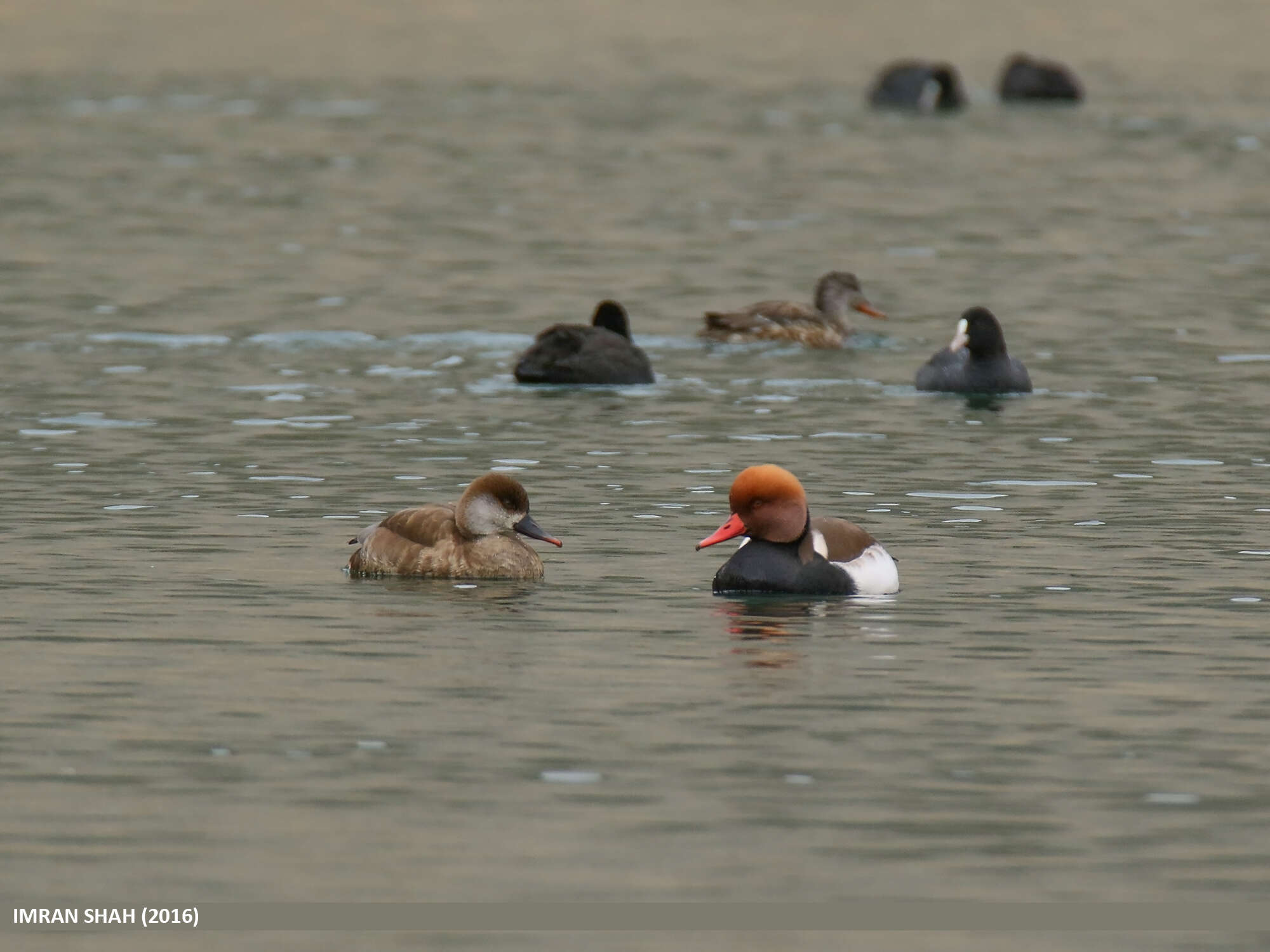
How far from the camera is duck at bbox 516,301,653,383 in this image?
25.6 m

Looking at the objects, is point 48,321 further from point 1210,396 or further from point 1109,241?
point 1109,241

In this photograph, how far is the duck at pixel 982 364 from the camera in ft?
83.8

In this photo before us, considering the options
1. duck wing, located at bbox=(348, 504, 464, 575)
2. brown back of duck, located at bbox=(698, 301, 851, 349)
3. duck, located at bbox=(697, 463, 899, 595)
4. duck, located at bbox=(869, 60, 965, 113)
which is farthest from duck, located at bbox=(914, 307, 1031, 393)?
duck, located at bbox=(869, 60, 965, 113)

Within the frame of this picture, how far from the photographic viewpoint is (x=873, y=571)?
50.8 ft

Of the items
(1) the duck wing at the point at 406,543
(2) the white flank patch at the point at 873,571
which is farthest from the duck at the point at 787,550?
(1) the duck wing at the point at 406,543

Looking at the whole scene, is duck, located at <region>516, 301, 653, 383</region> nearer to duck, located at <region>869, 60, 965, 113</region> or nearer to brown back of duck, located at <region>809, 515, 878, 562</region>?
brown back of duck, located at <region>809, 515, 878, 562</region>

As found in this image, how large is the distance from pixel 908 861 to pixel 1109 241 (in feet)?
96.4

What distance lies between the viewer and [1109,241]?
127 feet

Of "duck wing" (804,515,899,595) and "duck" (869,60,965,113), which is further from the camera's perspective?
"duck" (869,60,965,113)

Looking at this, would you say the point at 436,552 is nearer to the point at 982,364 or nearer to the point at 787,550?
the point at 787,550

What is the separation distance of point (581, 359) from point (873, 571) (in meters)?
10.5

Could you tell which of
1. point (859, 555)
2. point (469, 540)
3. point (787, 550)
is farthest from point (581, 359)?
point (859, 555)

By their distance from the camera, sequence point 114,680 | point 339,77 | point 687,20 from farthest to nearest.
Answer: point 687,20, point 339,77, point 114,680

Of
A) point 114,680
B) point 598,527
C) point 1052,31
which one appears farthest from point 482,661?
point 1052,31
